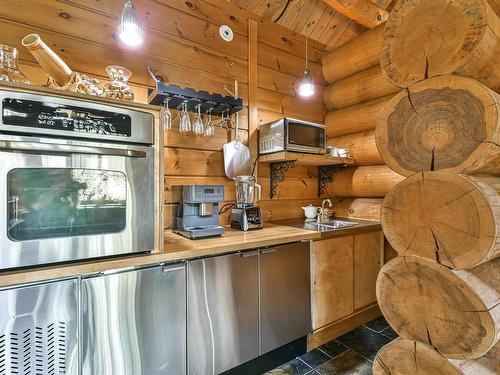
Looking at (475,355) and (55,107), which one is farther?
(55,107)

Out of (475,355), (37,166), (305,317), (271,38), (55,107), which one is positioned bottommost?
(305,317)

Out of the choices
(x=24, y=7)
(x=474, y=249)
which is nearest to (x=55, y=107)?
(x=24, y=7)

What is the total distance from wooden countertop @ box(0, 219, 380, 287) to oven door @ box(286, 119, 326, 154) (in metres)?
0.69

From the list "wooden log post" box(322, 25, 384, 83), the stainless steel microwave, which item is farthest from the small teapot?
"wooden log post" box(322, 25, 384, 83)

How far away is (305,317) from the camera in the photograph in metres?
1.92

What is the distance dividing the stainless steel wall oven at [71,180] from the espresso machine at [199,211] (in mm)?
464

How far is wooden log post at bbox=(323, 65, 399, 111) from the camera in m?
2.58

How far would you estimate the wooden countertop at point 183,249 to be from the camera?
1031 mm

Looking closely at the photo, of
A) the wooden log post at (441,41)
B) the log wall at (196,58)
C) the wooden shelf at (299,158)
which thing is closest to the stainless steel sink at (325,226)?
the log wall at (196,58)

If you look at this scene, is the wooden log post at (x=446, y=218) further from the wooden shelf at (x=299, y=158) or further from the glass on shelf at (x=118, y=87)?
the glass on shelf at (x=118, y=87)

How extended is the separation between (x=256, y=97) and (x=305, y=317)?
1.90 metres

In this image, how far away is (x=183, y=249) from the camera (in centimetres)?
142

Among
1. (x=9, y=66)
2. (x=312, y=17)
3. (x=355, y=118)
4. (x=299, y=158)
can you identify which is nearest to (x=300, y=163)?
(x=299, y=158)

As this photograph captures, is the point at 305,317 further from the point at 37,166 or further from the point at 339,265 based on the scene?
the point at 37,166
